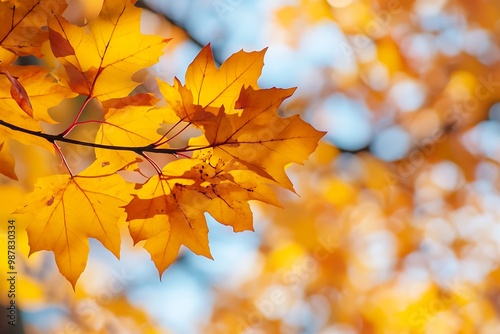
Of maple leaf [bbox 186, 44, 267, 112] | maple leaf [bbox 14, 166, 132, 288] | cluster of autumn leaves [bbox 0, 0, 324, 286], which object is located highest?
maple leaf [bbox 186, 44, 267, 112]

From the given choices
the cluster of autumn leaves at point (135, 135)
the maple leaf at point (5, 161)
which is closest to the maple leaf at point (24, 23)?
the cluster of autumn leaves at point (135, 135)

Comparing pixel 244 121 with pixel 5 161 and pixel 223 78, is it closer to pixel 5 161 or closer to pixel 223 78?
pixel 223 78

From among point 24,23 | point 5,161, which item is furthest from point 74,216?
point 24,23

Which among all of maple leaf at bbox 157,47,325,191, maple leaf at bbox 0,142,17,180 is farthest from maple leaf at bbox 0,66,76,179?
maple leaf at bbox 157,47,325,191

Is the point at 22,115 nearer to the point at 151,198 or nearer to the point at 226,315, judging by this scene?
the point at 151,198

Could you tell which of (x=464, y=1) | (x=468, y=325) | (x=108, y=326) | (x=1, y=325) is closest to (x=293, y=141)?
(x=1, y=325)

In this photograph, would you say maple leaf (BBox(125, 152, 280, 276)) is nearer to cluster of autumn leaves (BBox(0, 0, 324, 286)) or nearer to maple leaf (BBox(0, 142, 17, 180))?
cluster of autumn leaves (BBox(0, 0, 324, 286))

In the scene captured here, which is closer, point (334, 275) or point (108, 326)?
point (108, 326)
